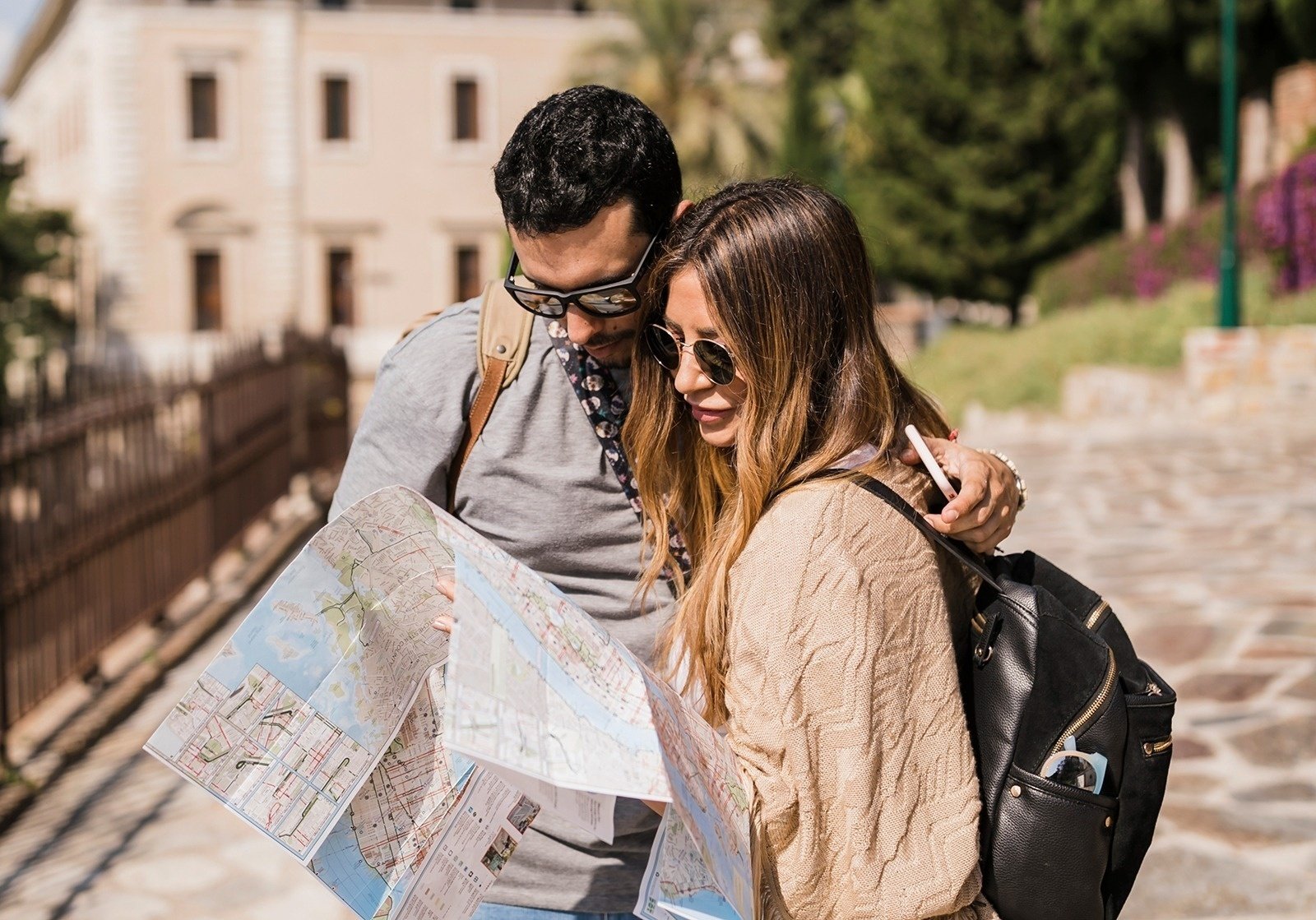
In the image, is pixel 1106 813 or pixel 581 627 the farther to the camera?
pixel 1106 813

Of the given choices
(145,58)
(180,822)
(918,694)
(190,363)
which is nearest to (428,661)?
(918,694)

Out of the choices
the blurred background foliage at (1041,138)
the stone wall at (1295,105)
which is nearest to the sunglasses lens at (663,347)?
the blurred background foliage at (1041,138)

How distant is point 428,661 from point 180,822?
11.5 ft

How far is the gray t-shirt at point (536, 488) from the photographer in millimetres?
1854

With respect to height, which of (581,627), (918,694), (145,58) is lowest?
(918,694)

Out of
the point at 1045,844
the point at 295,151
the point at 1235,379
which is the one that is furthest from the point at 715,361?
the point at 295,151

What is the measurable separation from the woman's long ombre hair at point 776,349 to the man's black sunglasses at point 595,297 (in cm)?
4

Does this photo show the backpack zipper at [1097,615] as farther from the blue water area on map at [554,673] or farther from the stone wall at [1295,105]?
the stone wall at [1295,105]

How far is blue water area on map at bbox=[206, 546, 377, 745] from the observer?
1462 mm

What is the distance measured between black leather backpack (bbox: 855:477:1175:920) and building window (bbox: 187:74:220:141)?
123 ft

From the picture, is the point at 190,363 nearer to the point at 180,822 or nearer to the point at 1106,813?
the point at 180,822

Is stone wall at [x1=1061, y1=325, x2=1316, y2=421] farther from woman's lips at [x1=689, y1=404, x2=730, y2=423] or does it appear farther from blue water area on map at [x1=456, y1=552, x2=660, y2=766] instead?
blue water area on map at [x1=456, y1=552, x2=660, y2=766]

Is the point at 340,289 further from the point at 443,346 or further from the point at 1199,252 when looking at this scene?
the point at 443,346

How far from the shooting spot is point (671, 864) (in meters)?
1.40
